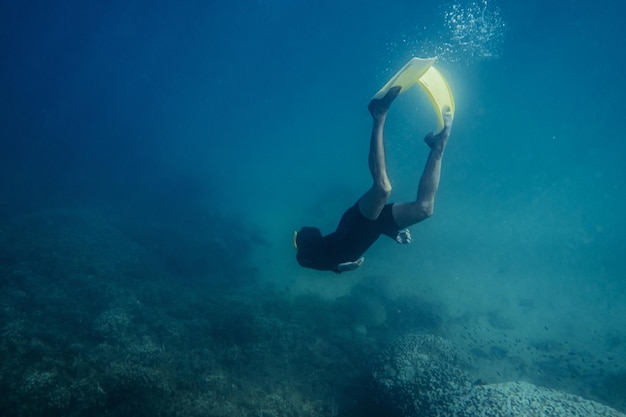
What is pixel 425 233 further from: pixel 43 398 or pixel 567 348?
pixel 43 398

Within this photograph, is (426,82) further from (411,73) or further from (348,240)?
Answer: (348,240)

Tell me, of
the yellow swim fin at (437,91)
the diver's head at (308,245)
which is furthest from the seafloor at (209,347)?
the yellow swim fin at (437,91)

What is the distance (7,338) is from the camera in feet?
22.6

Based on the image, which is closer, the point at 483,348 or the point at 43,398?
the point at 43,398

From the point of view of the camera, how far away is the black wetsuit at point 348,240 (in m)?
4.55

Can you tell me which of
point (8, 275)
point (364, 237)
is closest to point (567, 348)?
point (364, 237)

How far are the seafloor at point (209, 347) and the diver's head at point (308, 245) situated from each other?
4.43 metres

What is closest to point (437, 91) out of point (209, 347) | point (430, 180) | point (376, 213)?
point (430, 180)

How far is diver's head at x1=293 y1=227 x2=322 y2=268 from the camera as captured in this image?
504cm

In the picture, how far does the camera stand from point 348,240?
4.67 meters

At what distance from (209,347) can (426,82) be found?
8.93 metres

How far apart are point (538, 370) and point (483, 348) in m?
2.13

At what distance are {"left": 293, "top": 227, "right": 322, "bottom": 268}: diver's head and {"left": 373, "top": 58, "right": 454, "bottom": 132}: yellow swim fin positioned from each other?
2.40 metres

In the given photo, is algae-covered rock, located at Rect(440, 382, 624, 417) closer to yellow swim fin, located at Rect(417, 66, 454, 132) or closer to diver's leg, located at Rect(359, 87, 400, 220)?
diver's leg, located at Rect(359, 87, 400, 220)
